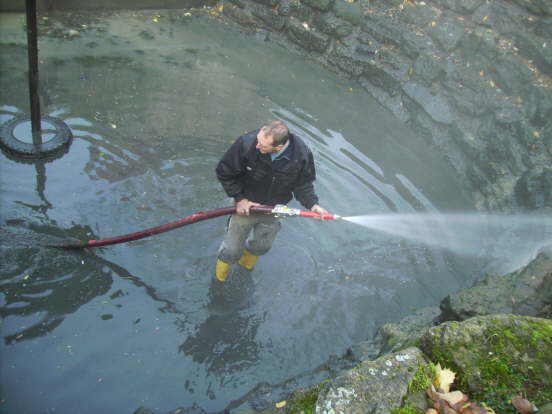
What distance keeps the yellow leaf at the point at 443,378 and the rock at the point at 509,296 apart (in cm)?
211

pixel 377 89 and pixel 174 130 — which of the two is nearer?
pixel 174 130

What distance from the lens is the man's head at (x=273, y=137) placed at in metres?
4.21

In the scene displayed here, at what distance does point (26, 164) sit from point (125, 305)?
2.90 meters

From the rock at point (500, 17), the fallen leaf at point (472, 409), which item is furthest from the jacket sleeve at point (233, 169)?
the rock at point (500, 17)

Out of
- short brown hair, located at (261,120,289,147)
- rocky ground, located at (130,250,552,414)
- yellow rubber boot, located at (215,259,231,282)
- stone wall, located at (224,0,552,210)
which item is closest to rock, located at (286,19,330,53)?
stone wall, located at (224,0,552,210)

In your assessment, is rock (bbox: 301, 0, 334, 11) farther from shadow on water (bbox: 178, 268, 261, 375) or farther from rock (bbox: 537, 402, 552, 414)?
rock (bbox: 537, 402, 552, 414)

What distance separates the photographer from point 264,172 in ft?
15.2

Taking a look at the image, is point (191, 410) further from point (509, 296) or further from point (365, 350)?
point (509, 296)

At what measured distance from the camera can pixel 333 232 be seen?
22.6ft

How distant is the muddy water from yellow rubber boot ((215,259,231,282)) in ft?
0.50

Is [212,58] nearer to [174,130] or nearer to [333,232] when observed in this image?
[174,130]

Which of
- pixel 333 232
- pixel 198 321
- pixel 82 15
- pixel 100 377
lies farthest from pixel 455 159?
pixel 82 15

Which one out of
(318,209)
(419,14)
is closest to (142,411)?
(318,209)

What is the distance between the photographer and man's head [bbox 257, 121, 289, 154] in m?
4.21
